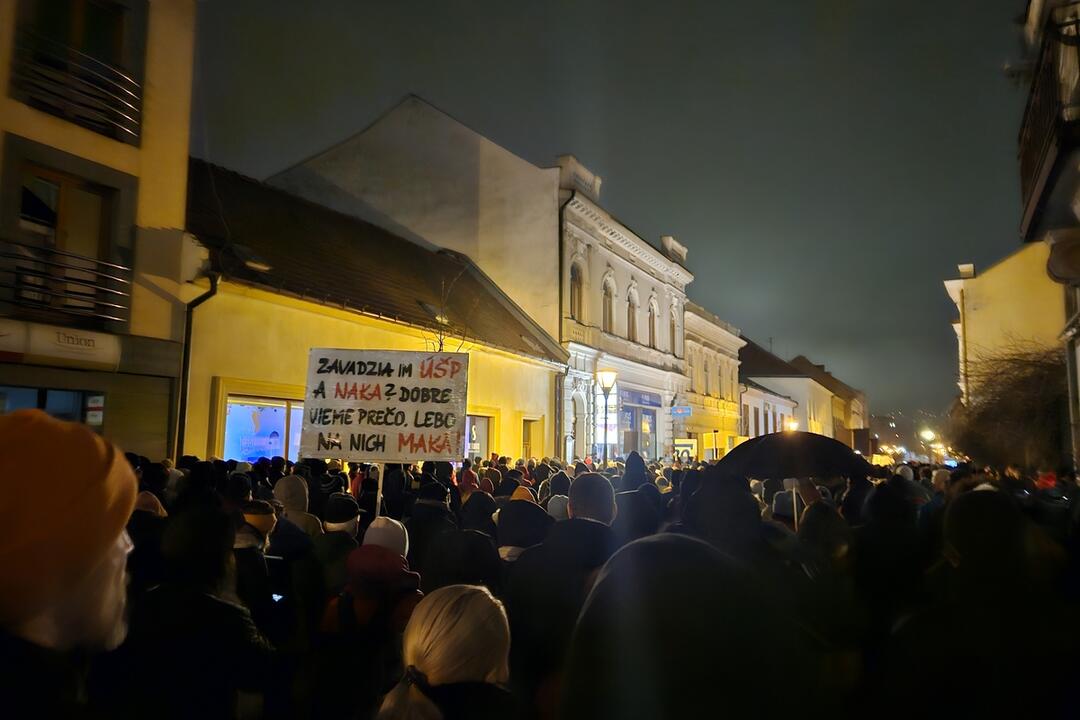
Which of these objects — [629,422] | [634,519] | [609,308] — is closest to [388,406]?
[634,519]

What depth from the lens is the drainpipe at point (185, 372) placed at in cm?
1338

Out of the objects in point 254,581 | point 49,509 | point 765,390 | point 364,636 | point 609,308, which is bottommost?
point 364,636

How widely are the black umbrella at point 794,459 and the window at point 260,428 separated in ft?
31.9

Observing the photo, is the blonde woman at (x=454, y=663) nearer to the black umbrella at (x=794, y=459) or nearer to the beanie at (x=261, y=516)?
the beanie at (x=261, y=516)

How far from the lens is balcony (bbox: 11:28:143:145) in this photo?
1148cm

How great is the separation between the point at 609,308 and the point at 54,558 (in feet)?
103

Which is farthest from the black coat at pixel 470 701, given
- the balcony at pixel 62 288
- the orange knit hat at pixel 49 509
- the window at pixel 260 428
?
the window at pixel 260 428

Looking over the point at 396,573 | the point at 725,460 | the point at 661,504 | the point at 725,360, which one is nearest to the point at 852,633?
the point at 396,573

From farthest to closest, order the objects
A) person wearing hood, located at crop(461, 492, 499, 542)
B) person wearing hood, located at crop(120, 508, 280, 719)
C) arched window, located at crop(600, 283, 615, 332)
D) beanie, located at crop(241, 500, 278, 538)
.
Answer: arched window, located at crop(600, 283, 615, 332) → person wearing hood, located at crop(461, 492, 499, 542) → beanie, located at crop(241, 500, 278, 538) → person wearing hood, located at crop(120, 508, 280, 719)

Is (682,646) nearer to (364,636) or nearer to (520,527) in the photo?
(364,636)

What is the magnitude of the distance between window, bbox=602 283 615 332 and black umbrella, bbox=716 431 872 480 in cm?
2504

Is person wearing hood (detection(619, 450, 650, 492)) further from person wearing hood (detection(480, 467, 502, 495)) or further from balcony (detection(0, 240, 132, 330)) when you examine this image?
balcony (detection(0, 240, 132, 330))

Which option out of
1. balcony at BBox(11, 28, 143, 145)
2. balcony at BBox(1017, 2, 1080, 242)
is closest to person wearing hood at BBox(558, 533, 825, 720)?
balcony at BBox(1017, 2, 1080, 242)

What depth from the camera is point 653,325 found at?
37.2m
